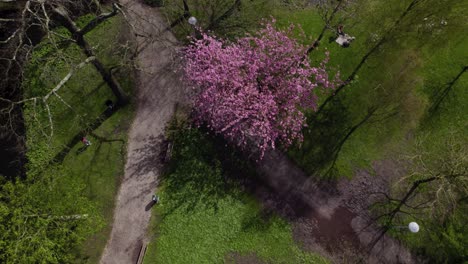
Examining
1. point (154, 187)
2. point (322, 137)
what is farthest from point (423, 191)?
point (154, 187)

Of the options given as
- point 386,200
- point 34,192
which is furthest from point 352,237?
point 34,192

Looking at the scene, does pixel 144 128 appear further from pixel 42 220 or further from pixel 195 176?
pixel 42 220

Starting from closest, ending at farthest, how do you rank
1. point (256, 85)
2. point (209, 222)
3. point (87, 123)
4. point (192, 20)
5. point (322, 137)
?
point (256, 85), point (209, 222), point (322, 137), point (87, 123), point (192, 20)

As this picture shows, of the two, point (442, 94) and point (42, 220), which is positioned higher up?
point (42, 220)

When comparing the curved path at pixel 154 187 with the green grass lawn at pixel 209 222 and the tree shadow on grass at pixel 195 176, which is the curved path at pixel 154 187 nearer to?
the green grass lawn at pixel 209 222

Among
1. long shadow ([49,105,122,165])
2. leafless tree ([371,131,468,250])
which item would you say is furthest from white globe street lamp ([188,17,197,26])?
leafless tree ([371,131,468,250])

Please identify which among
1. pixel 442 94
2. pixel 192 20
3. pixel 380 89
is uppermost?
pixel 192 20
